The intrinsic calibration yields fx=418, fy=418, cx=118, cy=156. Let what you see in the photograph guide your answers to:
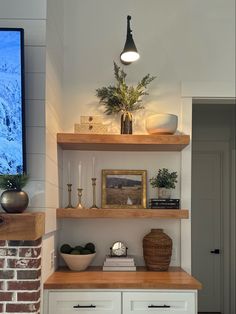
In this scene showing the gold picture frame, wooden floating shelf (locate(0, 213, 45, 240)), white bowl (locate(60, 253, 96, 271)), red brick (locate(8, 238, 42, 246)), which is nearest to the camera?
wooden floating shelf (locate(0, 213, 45, 240))

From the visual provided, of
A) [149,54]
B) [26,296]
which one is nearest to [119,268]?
[26,296]

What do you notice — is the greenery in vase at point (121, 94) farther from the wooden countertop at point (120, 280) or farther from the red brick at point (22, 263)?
the red brick at point (22, 263)

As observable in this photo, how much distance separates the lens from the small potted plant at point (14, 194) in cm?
233

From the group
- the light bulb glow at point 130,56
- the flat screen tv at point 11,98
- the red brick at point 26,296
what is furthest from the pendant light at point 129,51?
the red brick at point 26,296

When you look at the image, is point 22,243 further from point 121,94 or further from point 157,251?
point 121,94

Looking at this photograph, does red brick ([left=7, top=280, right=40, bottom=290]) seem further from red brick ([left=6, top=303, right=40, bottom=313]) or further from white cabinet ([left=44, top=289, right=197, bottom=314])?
white cabinet ([left=44, top=289, right=197, bottom=314])

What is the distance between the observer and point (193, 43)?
3.31 m

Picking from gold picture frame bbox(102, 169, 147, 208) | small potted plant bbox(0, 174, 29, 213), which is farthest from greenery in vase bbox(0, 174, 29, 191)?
gold picture frame bbox(102, 169, 147, 208)

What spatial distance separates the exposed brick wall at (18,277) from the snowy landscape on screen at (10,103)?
18.1 inches

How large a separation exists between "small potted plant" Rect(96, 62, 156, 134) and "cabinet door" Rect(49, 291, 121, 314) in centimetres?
116

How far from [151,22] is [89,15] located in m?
0.49

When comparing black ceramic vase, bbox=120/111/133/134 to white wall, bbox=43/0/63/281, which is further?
black ceramic vase, bbox=120/111/133/134

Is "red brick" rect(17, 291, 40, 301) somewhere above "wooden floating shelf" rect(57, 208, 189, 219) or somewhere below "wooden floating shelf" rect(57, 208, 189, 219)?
below

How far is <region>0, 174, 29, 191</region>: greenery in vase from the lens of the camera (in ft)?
7.80
